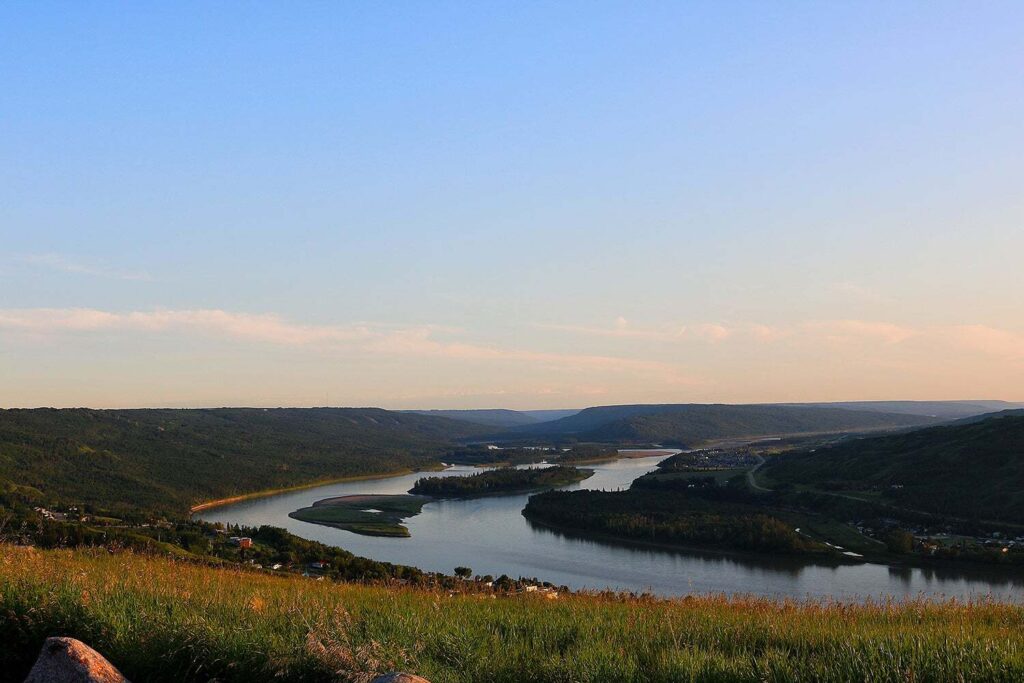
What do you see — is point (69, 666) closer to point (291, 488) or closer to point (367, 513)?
point (367, 513)

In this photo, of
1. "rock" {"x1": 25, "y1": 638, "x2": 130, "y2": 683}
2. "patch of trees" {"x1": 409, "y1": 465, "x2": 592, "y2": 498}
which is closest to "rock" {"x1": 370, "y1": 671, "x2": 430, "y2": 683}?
"rock" {"x1": 25, "y1": 638, "x2": 130, "y2": 683}

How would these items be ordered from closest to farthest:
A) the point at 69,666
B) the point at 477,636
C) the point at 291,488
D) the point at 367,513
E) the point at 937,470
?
the point at 69,666
the point at 477,636
the point at 937,470
the point at 367,513
the point at 291,488

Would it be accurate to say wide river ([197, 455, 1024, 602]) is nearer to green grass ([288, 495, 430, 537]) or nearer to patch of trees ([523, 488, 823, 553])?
green grass ([288, 495, 430, 537])

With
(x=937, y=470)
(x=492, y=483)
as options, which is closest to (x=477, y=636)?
(x=937, y=470)

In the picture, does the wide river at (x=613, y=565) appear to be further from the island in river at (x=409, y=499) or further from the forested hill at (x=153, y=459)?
the forested hill at (x=153, y=459)

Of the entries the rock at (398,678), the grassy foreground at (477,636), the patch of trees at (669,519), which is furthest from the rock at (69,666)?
the patch of trees at (669,519)

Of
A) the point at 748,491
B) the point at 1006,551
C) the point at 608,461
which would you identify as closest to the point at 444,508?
the point at 748,491

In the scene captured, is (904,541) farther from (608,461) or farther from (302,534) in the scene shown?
(608,461)
